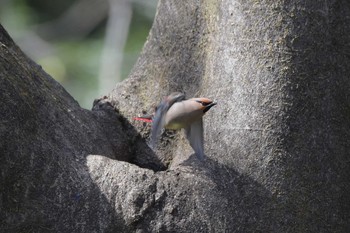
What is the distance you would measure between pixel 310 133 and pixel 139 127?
47 cm

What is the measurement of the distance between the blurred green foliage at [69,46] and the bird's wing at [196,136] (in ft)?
9.73

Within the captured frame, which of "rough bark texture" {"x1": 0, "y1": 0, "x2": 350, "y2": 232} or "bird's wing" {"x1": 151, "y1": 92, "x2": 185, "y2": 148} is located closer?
"rough bark texture" {"x1": 0, "y1": 0, "x2": 350, "y2": 232}

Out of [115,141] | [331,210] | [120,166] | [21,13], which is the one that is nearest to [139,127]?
[115,141]

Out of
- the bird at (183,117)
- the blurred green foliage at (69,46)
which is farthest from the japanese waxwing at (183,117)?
the blurred green foliage at (69,46)

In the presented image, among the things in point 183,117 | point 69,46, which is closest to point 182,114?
point 183,117

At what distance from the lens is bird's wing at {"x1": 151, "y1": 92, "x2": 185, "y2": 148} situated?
2611 millimetres

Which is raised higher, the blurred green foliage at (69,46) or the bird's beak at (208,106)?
the blurred green foliage at (69,46)

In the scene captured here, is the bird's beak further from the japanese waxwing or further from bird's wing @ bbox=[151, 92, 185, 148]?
bird's wing @ bbox=[151, 92, 185, 148]

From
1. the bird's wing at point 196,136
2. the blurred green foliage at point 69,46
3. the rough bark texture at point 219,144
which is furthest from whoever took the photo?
the blurred green foliage at point 69,46

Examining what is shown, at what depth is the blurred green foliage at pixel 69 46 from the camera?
5.75 meters

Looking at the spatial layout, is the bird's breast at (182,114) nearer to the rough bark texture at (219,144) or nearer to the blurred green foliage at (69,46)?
the rough bark texture at (219,144)

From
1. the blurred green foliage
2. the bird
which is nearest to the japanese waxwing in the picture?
the bird

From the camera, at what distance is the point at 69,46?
6207 millimetres

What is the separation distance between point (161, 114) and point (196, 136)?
14 centimetres
